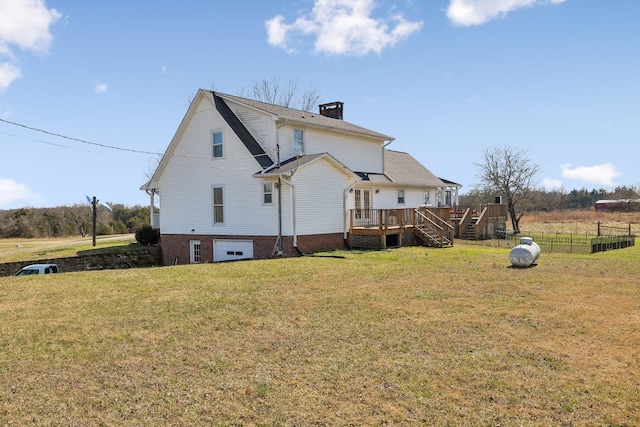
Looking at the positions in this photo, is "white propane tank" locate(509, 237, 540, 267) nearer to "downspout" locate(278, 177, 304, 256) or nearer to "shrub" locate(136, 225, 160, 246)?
"downspout" locate(278, 177, 304, 256)

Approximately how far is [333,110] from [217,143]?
1082cm

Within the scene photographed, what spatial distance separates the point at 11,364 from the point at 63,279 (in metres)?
7.30

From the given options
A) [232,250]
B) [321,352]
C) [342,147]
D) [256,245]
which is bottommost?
[321,352]

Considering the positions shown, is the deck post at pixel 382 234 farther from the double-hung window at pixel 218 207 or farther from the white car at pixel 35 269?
the white car at pixel 35 269

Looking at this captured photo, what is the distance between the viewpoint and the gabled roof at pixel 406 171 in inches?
1182

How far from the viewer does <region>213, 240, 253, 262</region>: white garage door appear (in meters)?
22.0

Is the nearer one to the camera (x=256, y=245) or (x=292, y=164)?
(x=292, y=164)

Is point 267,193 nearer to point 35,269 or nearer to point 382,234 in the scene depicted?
point 382,234

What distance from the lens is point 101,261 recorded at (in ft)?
73.6

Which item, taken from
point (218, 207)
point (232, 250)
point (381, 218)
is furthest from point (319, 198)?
point (218, 207)

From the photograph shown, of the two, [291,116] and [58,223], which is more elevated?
[291,116]

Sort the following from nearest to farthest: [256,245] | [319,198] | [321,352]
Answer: [321,352] → [256,245] → [319,198]

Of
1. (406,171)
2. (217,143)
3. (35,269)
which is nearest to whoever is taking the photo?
(35,269)

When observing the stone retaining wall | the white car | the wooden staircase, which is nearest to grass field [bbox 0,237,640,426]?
the white car
